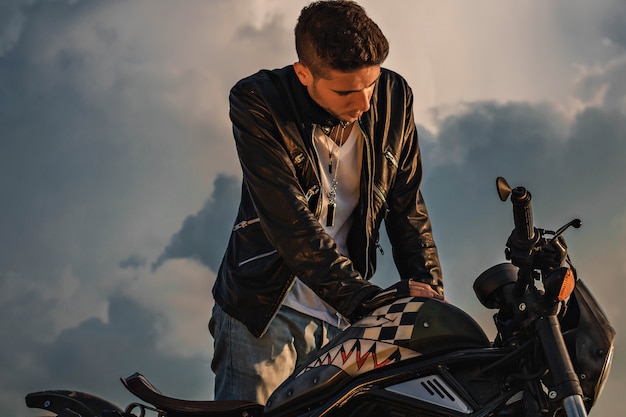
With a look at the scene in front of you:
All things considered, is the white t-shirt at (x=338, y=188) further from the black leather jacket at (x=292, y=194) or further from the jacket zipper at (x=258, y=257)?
the jacket zipper at (x=258, y=257)

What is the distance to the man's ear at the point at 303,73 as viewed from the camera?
5164mm

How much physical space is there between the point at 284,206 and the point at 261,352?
0.80 metres

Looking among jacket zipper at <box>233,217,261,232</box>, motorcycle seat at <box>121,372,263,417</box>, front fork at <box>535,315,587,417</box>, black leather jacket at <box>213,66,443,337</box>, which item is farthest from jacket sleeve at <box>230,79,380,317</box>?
front fork at <box>535,315,587,417</box>

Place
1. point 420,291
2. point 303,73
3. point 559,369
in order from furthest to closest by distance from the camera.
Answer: point 303,73
point 420,291
point 559,369

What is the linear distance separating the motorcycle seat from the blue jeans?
30.0 inches

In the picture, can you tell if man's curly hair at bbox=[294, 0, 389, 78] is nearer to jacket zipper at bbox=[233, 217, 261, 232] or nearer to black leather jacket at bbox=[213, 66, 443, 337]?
black leather jacket at bbox=[213, 66, 443, 337]

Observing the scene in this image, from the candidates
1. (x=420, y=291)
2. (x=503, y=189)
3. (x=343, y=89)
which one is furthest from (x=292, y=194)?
(x=503, y=189)

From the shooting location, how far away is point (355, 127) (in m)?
5.43

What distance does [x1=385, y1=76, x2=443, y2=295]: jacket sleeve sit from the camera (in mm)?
5453

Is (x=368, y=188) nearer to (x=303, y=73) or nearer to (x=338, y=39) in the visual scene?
(x=303, y=73)

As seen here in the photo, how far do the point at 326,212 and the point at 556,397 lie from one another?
6.37ft

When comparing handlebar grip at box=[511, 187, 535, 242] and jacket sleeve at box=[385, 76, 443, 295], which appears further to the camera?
jacket sleeve at box=[385, 76, 443, 295]

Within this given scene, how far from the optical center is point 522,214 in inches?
153

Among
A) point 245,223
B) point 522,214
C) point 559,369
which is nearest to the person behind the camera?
point 559,369
